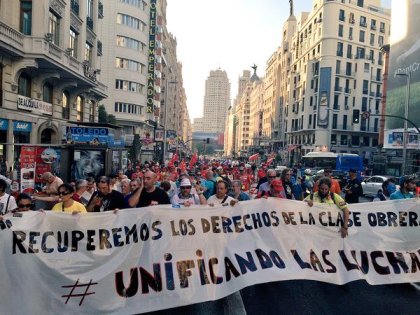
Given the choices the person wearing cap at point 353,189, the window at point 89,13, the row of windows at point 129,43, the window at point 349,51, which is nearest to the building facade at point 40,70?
the window at point 89,13

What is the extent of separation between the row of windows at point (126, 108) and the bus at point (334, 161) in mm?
21592

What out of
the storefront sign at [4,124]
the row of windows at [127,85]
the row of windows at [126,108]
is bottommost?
the storefront sign at [4,124]

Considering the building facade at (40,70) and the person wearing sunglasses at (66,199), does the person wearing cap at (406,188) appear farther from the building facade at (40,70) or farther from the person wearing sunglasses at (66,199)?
the building facade at (40,70)

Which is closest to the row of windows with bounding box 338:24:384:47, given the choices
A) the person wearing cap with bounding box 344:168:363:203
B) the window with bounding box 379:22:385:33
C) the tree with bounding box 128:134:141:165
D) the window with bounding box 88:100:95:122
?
the window with bounding box 379:22:385:33

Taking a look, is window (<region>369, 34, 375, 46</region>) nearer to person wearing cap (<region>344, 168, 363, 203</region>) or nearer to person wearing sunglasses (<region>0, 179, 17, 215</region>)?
person wearing cap (<region>344, 168, 363, 203</region>)

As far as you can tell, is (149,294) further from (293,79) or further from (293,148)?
(293,79)

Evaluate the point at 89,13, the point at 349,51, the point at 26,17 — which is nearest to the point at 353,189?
the point at 26,17

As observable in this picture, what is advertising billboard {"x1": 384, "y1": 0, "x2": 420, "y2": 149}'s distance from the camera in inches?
1544

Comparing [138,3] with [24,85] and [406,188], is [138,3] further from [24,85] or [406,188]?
[406,188]

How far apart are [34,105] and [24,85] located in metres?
1.12

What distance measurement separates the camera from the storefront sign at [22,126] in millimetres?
18125

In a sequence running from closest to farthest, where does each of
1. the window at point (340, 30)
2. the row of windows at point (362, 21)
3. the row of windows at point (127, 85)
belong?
the row of windows at point (127, 85) → the row of windows at point (362, 21) → the window at point (340, 30)

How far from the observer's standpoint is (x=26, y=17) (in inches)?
734

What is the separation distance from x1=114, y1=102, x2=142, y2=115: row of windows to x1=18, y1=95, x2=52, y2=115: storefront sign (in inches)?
932
